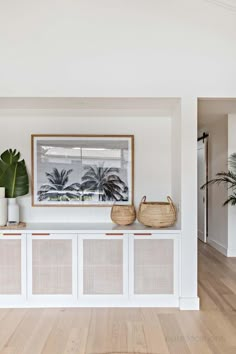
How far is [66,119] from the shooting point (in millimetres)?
3666

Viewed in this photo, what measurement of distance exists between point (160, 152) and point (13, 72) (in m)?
1.98

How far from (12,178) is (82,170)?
87 cm

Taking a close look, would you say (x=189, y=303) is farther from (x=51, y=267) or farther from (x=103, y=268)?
(x=51, y=267)

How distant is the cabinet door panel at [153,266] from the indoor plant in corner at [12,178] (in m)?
1.50

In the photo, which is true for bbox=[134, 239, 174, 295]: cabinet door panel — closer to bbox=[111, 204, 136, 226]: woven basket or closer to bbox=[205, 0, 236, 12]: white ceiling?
bbox=[111, 204, 136, 226]: woven basket

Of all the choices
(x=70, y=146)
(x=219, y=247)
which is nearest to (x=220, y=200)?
(x=219, y=247)

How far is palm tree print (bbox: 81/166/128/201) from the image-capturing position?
12.0 feet

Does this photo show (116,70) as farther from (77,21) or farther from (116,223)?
(116,223)

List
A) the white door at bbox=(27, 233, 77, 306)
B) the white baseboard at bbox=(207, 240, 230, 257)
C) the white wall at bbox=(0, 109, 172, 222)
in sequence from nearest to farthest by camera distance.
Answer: the white door at bbox=(27, 233, 77, 306) < the white wall at bbox=(0, 109, 172, 222) < the white baseboard at bbox=(207, 240, 230, 257)

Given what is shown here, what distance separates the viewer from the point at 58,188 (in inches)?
144

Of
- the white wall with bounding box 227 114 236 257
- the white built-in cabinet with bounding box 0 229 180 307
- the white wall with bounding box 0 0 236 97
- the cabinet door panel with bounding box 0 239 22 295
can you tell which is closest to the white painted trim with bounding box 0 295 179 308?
the white built-in cabinet with bounding box 0 229 180 307

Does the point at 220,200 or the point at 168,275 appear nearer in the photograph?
the point at 168,275

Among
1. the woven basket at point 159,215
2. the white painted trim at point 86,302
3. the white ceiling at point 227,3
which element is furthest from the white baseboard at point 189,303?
the white ceiling at point 227,3

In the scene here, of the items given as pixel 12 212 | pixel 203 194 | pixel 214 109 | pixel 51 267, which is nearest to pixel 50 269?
pixel 51 267
